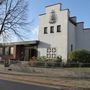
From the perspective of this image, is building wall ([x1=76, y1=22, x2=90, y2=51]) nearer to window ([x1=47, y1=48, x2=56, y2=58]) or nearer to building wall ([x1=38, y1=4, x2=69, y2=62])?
building wall ([x1=38, y1=4, x2=69, y2=62])

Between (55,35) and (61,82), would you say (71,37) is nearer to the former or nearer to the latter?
(55,35)

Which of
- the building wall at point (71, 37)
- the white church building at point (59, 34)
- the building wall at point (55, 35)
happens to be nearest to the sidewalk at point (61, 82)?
the white church building at point (59, 34)

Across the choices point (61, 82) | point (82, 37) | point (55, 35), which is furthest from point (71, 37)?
point (61, 82)

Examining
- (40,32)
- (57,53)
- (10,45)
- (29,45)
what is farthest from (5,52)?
(57,53)

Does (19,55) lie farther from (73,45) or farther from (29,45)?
(73,45)

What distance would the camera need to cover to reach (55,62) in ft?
104

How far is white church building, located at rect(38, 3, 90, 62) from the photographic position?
1391 inches

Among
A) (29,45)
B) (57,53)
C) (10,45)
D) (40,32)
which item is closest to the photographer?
(57,53)

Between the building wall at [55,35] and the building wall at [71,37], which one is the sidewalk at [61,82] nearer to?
the building wall at [55,35]

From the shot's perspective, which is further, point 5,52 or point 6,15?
point 5,52

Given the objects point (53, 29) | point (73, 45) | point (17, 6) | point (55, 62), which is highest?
point (17, 6)

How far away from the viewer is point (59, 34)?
36.0m

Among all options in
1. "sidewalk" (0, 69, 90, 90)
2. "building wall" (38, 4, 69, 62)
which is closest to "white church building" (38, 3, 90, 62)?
"building wall" (38, 4, 69, 62)

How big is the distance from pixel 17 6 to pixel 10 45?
40.4 ft
